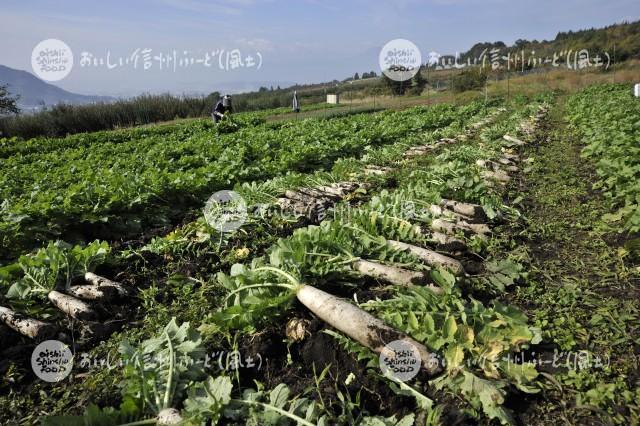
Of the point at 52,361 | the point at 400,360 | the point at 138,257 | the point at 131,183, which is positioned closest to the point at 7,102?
the point at 131,183

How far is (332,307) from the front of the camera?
2.48m

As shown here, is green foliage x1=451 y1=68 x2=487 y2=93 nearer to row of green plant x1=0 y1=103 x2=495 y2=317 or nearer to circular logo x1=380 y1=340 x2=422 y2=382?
row of green plant x1=0 y1=103 x2=495 y2=317

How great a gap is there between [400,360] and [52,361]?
7.13 ft

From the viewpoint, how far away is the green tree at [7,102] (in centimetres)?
2727

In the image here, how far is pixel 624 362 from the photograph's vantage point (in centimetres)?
222

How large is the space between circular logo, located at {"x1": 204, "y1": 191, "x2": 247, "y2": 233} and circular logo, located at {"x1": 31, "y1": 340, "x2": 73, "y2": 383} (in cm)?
177

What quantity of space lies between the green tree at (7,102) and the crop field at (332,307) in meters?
28.9

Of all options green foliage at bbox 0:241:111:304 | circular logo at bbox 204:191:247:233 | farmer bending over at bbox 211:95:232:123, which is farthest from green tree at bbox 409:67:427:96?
green foliage at bbox 0:241:111:304

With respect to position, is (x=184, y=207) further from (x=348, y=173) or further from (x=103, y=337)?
(x=103, y=337)

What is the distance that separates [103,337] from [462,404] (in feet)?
7.84

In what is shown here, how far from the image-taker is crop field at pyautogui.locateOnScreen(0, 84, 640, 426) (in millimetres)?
2004

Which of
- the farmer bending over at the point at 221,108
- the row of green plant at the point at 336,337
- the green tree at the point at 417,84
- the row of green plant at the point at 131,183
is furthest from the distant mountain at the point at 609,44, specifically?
the row of green plant at the point at 336,337

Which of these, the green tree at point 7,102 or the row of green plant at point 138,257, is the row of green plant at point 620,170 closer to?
the row of green plant at point 138,257

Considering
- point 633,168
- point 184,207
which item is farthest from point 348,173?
point 633,168
